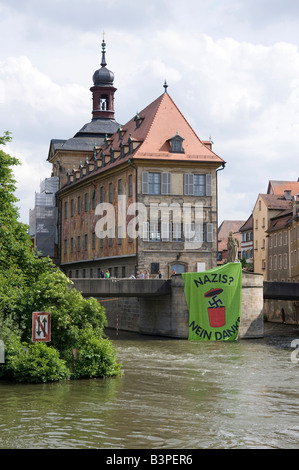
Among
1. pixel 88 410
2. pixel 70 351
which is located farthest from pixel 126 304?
pixel 88 410

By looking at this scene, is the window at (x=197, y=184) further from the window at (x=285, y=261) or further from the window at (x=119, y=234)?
the window at (x=285, y=261)

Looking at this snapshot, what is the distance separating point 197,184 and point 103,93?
35.0m

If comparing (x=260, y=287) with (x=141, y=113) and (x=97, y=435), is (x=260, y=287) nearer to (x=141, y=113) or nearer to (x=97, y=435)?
(x=141, y=113)

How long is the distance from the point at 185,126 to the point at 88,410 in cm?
4583

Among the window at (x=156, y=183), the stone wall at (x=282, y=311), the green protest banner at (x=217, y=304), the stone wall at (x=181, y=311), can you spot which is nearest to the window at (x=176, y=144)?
the window at (x=156, y=183)

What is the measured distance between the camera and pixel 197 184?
6181cm

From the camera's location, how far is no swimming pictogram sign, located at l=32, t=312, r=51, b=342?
85.4 feet

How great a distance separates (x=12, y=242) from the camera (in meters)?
33.8

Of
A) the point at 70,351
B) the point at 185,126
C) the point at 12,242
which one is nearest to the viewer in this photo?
the point at 70,351

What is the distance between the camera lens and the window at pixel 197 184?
6150 centimetres

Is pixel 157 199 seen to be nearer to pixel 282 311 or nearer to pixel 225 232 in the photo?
pixel 282 311

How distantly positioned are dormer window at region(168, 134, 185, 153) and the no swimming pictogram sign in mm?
36894

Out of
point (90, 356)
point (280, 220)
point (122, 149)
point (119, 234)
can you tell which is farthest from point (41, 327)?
point (280, 220)

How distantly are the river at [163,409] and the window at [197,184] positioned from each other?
2799cm
